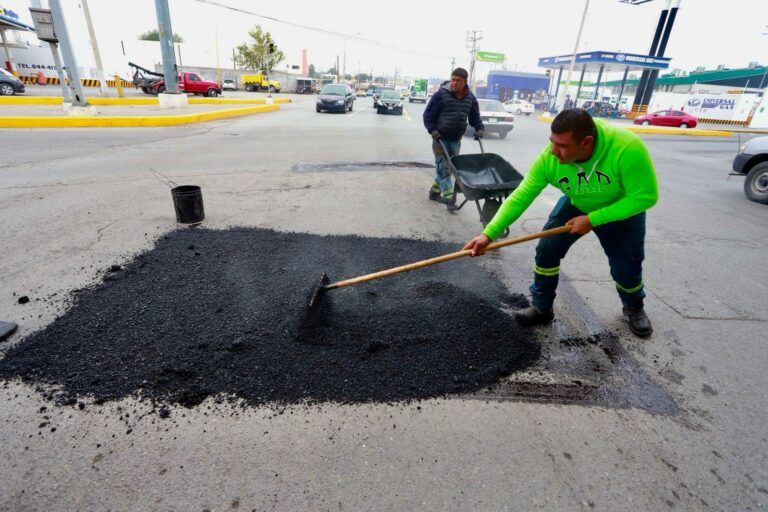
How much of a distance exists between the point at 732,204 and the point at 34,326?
999 cm

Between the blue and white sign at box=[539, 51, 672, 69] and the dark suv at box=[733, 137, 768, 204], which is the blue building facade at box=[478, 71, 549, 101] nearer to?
the blue and white sign at box=[539, 51, 672, 69]

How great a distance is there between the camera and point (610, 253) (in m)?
2.95

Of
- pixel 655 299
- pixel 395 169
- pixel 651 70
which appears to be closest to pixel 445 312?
pixel 655 299

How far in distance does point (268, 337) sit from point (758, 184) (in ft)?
30.6

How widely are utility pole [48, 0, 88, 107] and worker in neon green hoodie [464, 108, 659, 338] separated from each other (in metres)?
15.9

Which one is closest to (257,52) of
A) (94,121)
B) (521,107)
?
(521,107)

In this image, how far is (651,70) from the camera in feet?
103

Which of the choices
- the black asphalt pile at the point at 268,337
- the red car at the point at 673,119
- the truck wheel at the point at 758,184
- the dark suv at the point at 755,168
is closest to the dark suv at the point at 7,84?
the black asphalt pile at the point at 268,337

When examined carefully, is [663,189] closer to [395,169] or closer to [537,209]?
[537,209]

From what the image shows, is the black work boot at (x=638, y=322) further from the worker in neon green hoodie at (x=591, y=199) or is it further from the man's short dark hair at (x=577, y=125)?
the man's short dark hair at (x=577, y=125)

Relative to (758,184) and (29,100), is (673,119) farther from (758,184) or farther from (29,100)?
(29,100)

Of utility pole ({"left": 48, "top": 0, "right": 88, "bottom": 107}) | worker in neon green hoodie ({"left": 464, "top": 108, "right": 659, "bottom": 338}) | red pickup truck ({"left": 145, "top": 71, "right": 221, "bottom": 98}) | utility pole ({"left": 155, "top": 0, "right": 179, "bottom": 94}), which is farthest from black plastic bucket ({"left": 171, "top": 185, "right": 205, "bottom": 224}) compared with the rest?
red pickup truck ({"left": 145, "top": 71, "right": 221, "bottom": 98})

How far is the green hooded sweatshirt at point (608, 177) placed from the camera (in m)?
2.36

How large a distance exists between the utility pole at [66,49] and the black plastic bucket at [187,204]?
12.1 meters
